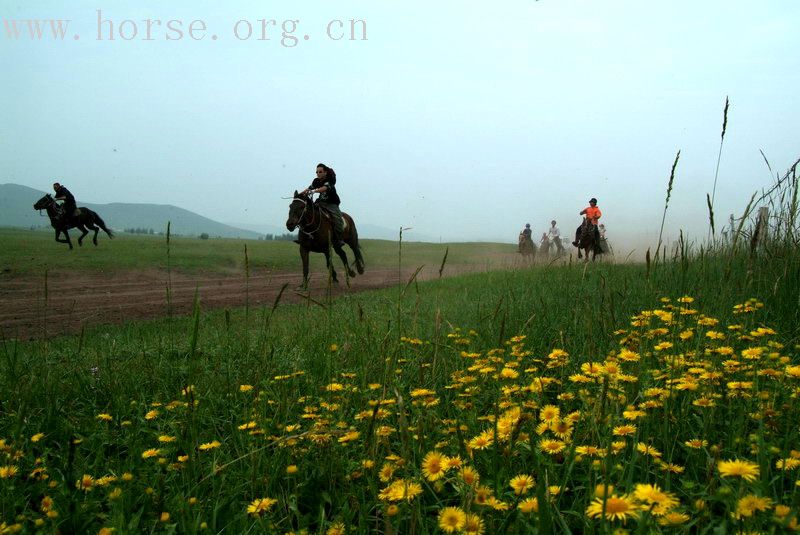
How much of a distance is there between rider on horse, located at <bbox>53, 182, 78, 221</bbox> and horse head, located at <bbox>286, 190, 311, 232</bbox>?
35.2 ft

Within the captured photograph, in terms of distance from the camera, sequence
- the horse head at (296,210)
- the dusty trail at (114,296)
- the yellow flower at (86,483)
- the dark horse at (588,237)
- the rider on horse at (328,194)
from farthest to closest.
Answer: the dark horse at (588,237) → the rider on horse at (328,194) → the horse head at (296,210) → the dusty trail at (114,296) → the yellow flower at (86,483)

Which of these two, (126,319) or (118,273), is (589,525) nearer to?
(126,319)

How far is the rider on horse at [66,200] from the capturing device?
19328 millimetres

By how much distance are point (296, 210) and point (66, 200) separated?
11.2 m

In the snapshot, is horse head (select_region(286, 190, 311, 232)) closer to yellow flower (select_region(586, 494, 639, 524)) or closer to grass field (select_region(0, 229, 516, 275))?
grass field (select_region(0, 229, 516, 275))

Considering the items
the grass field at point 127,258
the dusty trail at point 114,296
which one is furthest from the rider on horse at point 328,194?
the grass field at point 127,258

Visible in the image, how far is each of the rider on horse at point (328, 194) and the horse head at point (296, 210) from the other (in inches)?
29.1

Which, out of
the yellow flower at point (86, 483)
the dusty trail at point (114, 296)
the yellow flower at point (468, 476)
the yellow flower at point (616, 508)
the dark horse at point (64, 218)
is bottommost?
the dusty trail at point (114, 296)

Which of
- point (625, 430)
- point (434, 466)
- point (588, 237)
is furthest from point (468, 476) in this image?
point (588, 237)

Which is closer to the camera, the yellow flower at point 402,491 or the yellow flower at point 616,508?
the yellow flower at point 616,508

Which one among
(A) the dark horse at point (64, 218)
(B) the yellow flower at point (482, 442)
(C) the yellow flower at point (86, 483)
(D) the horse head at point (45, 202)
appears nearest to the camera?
(B) the yellow flower at point (482, 442)

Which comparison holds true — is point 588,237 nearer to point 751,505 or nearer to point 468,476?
point 468,476

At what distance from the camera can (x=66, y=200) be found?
1964 centimetres

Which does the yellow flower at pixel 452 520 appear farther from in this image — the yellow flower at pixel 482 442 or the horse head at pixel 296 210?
the horse head at pixel 296 210
